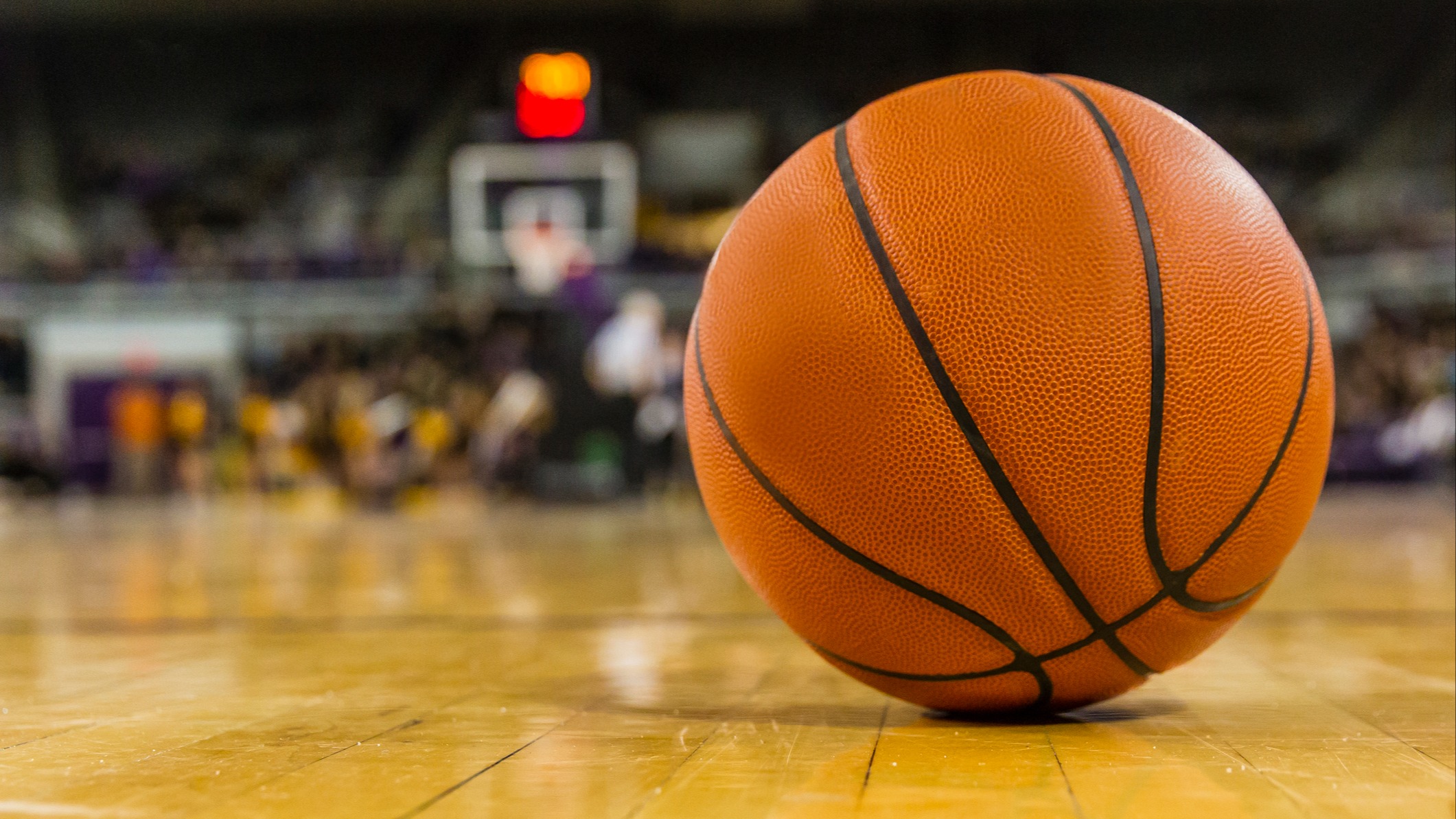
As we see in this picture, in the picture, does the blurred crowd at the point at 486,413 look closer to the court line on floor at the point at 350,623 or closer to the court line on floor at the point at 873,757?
the court line on floor at the point at 350,623

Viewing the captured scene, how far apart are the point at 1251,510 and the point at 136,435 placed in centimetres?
1653

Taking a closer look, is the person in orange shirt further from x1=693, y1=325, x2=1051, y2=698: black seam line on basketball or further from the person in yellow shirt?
x1=693, y1=325, x2=1051, y2=698: black seam line on basketball

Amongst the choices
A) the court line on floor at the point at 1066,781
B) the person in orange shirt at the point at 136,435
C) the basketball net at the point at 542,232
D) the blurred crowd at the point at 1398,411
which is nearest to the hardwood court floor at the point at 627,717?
the court line on floor at the point at 1066,781

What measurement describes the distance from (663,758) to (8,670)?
1.72 meters

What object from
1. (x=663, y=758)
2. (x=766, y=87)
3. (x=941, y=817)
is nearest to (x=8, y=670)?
(x=663, y=758)

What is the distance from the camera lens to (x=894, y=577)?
185 cm

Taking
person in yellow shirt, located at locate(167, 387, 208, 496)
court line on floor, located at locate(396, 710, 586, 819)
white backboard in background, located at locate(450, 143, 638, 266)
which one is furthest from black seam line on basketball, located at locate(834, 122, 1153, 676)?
person in yellow shirt, located at locate(167, 387, 208, 496)

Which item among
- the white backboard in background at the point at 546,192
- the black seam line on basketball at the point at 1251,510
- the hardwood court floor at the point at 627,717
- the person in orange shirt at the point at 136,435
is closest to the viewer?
the hardwood court floor at the point at 627,717

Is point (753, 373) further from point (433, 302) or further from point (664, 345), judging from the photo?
point (433, 302)

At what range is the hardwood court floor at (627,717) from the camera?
61.0 inches

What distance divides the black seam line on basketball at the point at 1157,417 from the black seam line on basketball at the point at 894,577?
217 millimetres

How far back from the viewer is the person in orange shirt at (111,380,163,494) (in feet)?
53.7

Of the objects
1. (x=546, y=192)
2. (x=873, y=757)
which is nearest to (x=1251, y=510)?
(x=873, y=757)

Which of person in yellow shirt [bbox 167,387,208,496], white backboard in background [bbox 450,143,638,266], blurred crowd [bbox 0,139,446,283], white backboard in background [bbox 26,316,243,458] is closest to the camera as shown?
person in yellow shirt [bbox 167,387,208,496]
